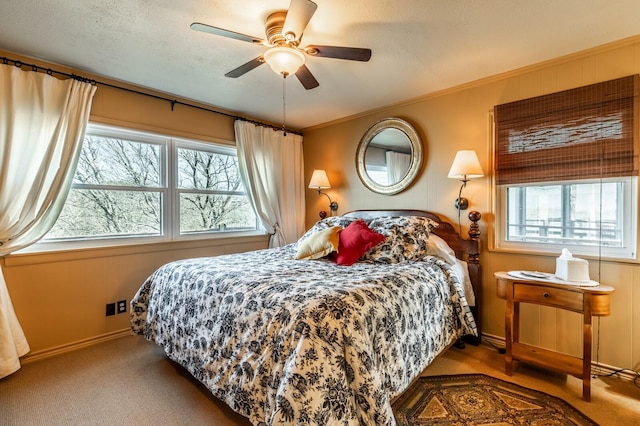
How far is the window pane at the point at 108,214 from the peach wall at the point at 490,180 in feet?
7.37

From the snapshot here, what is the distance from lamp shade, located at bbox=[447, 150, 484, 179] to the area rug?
158cm

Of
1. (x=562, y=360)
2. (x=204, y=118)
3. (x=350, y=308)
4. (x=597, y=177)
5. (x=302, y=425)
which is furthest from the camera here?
(x=204, y=118)

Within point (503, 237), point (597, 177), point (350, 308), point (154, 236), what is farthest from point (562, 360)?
point (154, 236)

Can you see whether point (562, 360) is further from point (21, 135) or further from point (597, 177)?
point (21, 135)

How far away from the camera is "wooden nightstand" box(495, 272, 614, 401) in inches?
73.3

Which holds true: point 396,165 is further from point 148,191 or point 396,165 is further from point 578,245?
point 148,191

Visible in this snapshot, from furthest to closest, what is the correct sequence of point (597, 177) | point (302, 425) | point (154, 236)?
point (154, 236) → point (597, 177) → point (302, 425)

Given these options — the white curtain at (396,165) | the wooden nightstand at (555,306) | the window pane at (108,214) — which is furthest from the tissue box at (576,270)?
the window pane at (108,214)

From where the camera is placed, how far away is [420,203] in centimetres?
320

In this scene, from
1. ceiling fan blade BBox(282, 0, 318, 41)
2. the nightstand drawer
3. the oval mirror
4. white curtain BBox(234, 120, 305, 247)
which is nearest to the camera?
ceiling fan blade BBox(282, 0, 318, 41)

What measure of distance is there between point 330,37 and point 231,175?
2187mm

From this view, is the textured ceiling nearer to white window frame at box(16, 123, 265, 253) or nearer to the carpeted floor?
white window frame at box(16, 123, 265, 253)

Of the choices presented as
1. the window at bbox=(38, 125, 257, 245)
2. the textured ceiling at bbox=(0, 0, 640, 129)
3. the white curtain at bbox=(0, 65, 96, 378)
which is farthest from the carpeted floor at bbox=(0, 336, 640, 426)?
the textured ceiling at bbox=(0, 0, 640, 129)

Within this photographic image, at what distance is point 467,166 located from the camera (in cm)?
258
